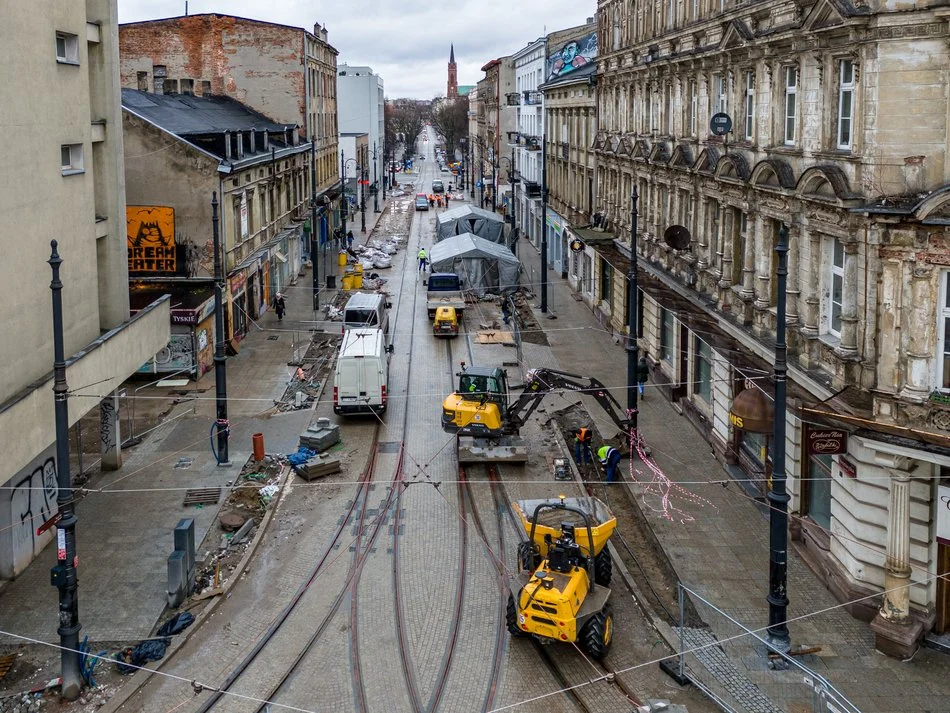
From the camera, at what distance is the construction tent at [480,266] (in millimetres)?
51656

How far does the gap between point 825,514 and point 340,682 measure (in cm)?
1006

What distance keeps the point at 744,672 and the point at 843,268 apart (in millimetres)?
7425

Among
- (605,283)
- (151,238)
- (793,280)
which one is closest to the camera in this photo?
(793,280)

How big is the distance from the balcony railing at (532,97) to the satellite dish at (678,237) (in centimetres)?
3994

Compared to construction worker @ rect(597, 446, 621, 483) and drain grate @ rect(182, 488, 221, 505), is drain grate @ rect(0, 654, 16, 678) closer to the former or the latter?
drain grate @ rect(182, 488, 221, 505)

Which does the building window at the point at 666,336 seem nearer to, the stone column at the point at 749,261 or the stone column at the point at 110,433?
the stone column at the point at 749,261

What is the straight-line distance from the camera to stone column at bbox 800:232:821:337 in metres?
19.2

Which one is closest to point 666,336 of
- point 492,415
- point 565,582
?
point 492,415

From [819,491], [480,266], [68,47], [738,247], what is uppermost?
[68,47]

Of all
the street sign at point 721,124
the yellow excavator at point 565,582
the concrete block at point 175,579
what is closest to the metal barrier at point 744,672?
the yellow excavator at point 565,582

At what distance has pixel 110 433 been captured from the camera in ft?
80.8

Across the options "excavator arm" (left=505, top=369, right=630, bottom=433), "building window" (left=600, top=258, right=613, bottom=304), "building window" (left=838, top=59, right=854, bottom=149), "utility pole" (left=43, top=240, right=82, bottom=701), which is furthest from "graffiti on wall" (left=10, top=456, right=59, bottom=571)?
"building window" (left=600, top=258, right=613, bottom=304)

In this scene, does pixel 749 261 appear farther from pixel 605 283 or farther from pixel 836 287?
pixel 605 283

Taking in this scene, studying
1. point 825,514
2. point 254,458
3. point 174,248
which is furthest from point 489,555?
point 174,248
